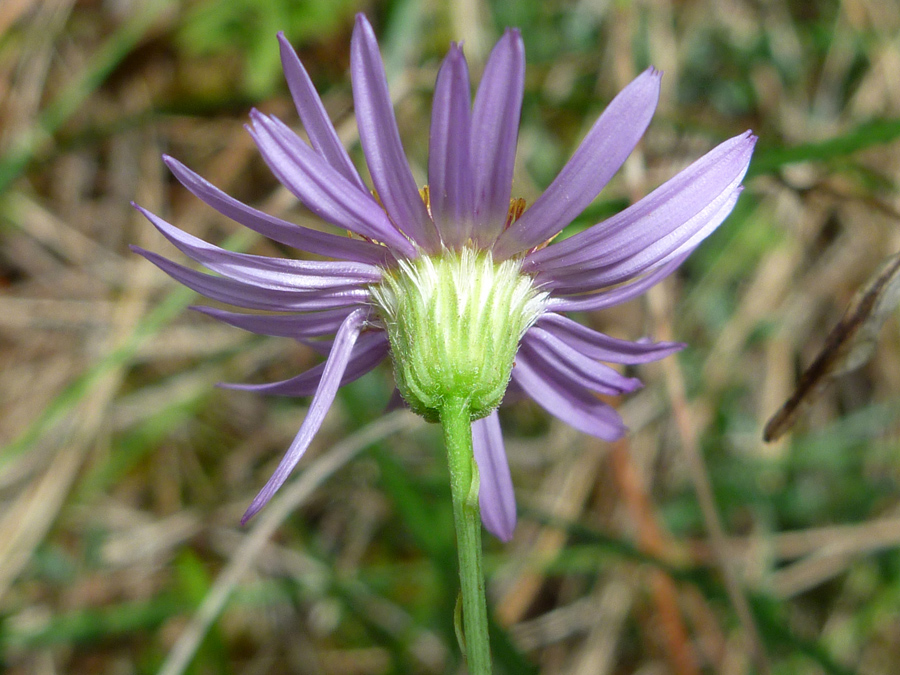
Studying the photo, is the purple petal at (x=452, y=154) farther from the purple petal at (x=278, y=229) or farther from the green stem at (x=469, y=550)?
the green stem at (x=469, y=550)

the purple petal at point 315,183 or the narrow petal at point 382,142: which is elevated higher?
the narrow petal at point 382,142

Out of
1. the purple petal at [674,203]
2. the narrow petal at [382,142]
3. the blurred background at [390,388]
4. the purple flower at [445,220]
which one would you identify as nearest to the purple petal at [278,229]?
the purple flower at [445,220]

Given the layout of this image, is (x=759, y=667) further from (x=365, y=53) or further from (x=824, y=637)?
(x=365, y=53)

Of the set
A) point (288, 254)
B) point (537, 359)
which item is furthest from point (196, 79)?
point (537, 359)

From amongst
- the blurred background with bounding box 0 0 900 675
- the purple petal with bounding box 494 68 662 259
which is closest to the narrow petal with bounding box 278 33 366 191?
the purple petal with bounding box 494 68 662 259

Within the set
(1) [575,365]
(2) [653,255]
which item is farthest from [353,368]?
(2) [653,255]

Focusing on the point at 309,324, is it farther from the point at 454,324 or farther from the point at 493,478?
the point at 493,478

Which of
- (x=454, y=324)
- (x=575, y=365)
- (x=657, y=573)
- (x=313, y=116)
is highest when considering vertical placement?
(x=657, y=573)
